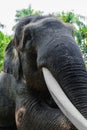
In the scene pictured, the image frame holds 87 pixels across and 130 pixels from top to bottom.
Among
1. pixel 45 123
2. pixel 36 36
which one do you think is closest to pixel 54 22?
pixel 36 36

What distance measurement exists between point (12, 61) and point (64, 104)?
0.80 m

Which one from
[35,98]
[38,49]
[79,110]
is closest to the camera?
[79,110]

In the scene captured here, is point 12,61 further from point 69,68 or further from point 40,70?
point 69,68

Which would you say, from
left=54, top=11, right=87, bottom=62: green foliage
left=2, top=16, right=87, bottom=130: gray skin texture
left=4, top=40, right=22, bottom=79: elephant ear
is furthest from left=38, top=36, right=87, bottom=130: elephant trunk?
left=54, top=11, right=87, bottom=62: green foliage

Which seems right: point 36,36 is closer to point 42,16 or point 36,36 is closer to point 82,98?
point 42,16

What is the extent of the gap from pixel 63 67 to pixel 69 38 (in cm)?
22

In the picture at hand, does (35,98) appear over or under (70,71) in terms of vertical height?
under

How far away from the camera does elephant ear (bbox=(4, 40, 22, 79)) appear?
302 centimetres

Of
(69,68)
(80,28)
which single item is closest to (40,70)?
(69,68)

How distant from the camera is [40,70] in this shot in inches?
109

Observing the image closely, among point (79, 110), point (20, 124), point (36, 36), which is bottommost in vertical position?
point (20, 124)

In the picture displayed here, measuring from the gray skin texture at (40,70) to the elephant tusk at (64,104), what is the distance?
0.03 metres

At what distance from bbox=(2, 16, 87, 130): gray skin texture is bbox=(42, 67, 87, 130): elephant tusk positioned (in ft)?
0.09

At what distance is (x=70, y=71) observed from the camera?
2523mm
